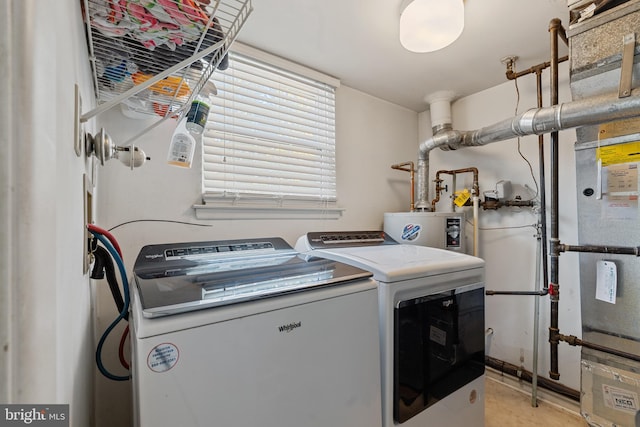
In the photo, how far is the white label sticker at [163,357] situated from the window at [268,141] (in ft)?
3.31

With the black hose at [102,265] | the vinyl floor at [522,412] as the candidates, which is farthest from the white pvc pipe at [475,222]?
the black hose at [102,265]

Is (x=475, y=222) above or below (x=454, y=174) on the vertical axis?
below

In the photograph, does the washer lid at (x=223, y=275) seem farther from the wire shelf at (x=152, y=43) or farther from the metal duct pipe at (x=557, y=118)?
the metal duct pipe at (x=557, y=118)

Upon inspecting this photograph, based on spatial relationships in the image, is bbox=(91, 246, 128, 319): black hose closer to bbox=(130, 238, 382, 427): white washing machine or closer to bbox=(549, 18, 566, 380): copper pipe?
bbox=(130, 238, 382, 427): white washing machine

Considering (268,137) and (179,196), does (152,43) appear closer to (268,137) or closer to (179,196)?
(179,196)

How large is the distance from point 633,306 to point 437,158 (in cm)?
161

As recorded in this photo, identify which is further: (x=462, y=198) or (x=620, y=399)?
(x=462, y=198)

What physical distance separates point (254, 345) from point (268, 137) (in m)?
1.34

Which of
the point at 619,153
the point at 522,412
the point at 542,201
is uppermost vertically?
the point at 619,153

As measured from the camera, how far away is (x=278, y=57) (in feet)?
5.79

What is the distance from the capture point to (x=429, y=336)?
1152 millimetres

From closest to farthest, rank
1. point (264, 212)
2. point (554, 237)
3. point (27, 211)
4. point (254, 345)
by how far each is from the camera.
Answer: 1. point (27, 211)
2. point (254, 345)
3. point (554, 237)
4. point (264, 212)

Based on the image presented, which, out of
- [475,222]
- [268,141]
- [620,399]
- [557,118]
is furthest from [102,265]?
[620,399]

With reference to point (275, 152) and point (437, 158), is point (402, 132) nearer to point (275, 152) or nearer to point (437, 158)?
point (437, 158)
